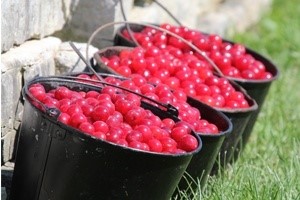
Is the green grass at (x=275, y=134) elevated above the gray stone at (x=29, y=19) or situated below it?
below

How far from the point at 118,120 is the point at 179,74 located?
2.54 feet

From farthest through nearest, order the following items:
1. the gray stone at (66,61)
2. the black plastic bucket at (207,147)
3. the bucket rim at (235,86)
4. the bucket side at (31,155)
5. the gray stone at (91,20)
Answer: the gray stone at (91,20)
the gray stone at (66,61)
the bucket rim at (235,86)
the black plastic bucket at (207,147)
the bucket side at (31,155)

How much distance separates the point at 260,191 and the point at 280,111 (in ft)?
5.55

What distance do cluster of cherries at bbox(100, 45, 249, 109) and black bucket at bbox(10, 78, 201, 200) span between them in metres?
0.71

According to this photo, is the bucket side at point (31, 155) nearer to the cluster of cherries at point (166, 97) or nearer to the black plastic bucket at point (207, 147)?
the cluster of cherries at point (166, 97)

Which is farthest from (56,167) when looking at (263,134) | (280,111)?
(280,111)

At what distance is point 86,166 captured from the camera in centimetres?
233

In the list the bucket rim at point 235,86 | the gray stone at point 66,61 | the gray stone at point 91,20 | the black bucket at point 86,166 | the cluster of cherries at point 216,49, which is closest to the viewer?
the black bucket at point 86,166

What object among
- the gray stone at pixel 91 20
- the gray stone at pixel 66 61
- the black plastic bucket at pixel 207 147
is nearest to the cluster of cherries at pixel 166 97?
the black plastic bucket at pixel 207 147

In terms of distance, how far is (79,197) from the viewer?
2.37 m

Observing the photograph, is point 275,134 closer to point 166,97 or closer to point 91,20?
point 91,20

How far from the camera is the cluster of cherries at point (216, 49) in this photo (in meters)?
3.54

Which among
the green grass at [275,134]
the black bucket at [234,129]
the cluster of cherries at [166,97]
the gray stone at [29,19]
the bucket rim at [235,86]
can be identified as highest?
the gray stone at [29,19]

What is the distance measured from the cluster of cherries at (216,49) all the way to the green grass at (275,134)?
371mm
